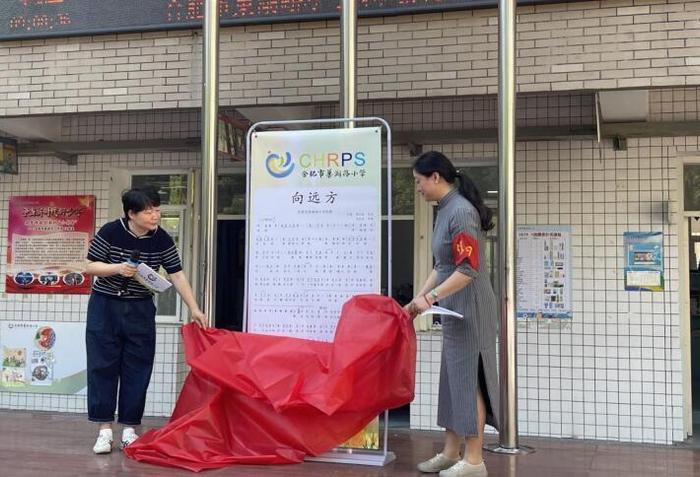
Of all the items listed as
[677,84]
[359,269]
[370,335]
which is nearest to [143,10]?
[359,269]

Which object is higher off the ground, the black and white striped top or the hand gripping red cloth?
the black and white striped top

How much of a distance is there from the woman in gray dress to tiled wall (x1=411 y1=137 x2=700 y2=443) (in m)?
2.17

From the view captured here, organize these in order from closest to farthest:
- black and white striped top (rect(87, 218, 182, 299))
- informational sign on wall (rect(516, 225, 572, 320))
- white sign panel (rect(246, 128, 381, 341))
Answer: white sign panel (rect(246, 128, 381, 341)), black and white striped top (rect(87, 218, 182, 299)), informational sign on wall (rect(516, 225, 572, 320))

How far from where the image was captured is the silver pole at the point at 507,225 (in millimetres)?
5047

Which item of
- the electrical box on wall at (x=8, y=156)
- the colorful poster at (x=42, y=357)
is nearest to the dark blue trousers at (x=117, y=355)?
the colorful poster at (x=42, y=357)

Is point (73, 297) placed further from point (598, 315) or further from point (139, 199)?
point (598, 315)

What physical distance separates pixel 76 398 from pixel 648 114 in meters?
6.15

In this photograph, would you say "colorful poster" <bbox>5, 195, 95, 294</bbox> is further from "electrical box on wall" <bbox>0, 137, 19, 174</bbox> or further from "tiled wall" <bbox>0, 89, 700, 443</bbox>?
"tiled wall" <bbox>0, 89, 700, 443</bbox>

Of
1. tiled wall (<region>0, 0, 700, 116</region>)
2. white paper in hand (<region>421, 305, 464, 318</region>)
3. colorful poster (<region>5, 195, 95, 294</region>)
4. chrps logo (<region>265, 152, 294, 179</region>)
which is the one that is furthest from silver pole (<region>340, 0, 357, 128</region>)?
colorful poster (<region>5, 195, 95, 294</region>)

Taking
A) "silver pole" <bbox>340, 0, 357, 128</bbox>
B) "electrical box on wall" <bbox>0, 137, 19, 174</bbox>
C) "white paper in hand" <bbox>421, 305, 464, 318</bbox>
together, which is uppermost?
"silver pole" <bbox>340, 0, 357, 128</bbox>

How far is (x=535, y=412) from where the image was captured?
252 inches

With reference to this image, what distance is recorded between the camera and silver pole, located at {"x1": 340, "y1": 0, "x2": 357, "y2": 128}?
509 cm

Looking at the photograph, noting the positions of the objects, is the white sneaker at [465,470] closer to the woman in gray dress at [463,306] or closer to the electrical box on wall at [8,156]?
the woman in gray dress at [463,306]

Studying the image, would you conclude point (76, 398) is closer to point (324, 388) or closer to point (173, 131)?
point (173, 131)
